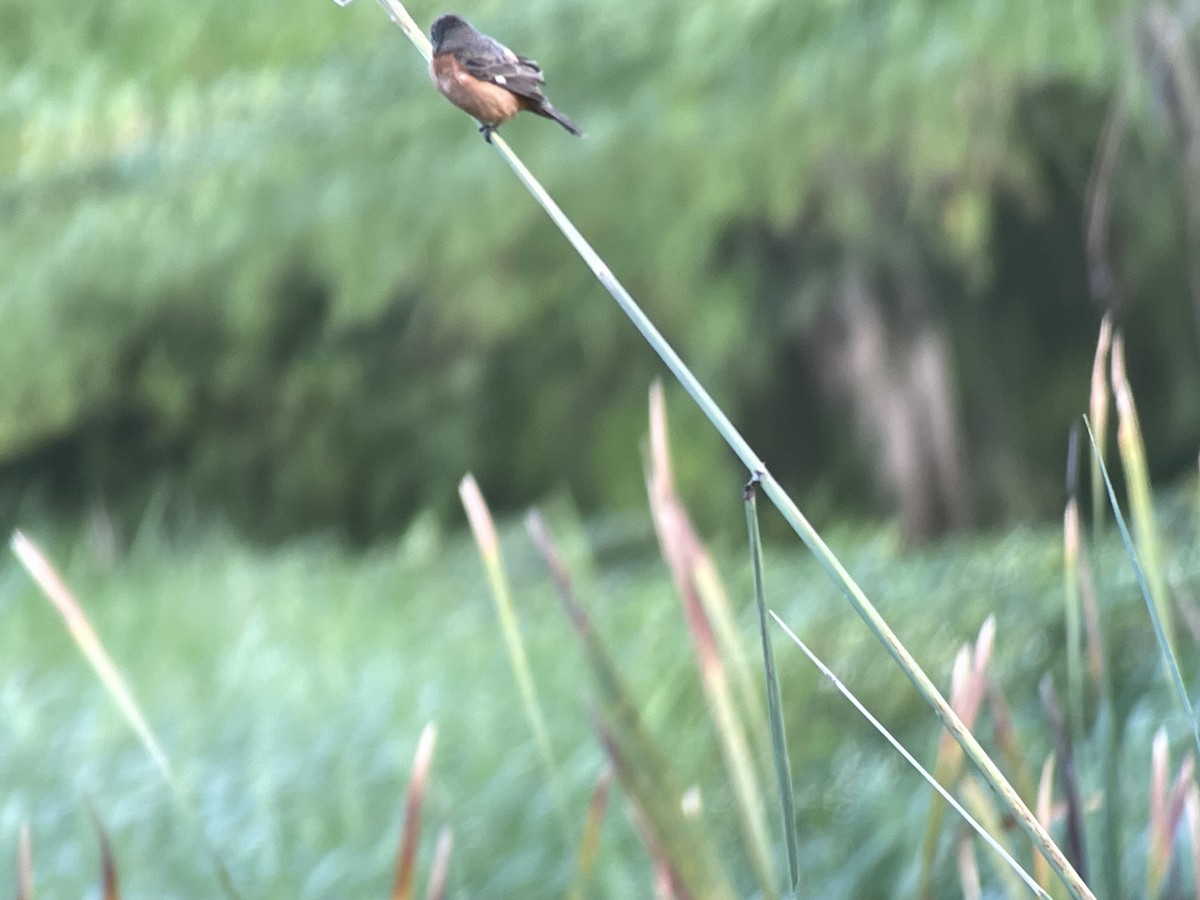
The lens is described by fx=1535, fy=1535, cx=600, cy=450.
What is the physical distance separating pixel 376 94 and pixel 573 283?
610 mm

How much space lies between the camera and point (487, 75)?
69 cm

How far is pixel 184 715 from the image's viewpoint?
222 centimetres

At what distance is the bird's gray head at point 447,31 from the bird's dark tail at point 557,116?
45 mm

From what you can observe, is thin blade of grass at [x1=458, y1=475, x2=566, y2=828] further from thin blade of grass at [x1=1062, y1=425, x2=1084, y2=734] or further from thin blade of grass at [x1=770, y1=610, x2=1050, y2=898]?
thin blade of grass at [x1=1062, y1=425, x2=1084, y2=734]

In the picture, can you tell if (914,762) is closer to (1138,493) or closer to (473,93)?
(1138,493)

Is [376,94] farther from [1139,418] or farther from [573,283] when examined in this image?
[1139,418]

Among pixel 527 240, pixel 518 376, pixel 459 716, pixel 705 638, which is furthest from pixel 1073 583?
pixel 518 376

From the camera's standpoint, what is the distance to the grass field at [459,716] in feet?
5.58

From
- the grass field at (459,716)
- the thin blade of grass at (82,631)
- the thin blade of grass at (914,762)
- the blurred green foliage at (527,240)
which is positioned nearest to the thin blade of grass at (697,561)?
the thin blade of grass at (914,762)

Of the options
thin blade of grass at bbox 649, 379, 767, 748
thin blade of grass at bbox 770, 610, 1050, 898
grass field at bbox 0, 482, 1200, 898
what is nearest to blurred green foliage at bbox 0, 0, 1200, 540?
grass field at bbox 0, 482, 1200, 898

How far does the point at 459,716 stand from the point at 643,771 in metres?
1.42

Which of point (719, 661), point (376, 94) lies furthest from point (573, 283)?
point (719, 661)

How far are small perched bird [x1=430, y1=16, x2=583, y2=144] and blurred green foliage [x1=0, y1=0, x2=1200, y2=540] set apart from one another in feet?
4.03

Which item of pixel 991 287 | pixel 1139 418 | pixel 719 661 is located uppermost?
pixel 719 661
